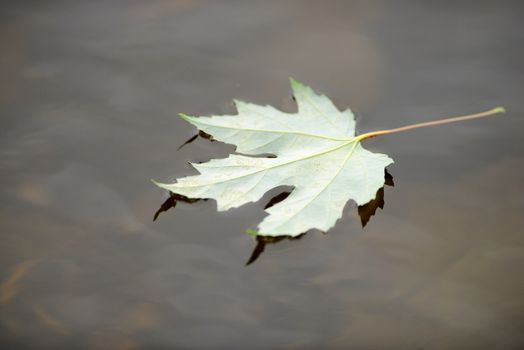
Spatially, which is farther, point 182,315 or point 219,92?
point 219,92

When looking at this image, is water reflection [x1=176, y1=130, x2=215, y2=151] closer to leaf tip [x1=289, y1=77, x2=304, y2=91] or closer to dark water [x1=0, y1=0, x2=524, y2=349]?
dark water [x1=0, y1=0, x2=524, y2=349]

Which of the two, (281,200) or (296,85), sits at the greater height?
(296,85)

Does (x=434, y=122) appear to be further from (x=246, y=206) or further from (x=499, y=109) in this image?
(x=246, y=206)

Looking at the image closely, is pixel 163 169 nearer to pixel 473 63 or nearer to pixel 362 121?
pixel 362 121

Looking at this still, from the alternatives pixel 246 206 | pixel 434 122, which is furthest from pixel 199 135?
pixel 434 122

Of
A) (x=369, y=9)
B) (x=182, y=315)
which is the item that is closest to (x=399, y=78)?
(x=369, y=9)

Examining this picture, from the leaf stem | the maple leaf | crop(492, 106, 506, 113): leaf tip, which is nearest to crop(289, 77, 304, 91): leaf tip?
the maple leaf

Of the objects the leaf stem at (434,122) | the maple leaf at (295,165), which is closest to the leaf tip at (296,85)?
the maple leaf at (295,165)

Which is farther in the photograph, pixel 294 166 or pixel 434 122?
pixel 434 122
